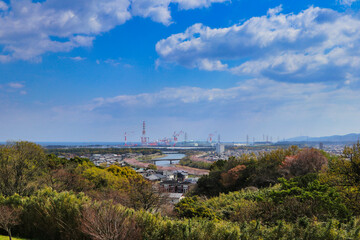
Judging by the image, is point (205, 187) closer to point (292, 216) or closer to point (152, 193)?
point (152, 193)

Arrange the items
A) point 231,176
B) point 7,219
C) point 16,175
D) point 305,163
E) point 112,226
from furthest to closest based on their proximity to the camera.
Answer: point 231,176 → point 305,163 → point 16,175 → point 7,219 → point 112,226

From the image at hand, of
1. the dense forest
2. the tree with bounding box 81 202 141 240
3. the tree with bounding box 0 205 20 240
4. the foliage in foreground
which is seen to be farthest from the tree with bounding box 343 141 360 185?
the tree with bounding box 0 205 20 240

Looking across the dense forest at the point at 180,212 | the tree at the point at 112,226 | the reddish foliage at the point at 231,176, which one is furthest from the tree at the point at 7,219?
the reddish foliage at the point at 231,176

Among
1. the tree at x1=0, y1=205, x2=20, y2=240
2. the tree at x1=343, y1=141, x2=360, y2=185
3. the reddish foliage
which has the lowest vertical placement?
the reddish foliage

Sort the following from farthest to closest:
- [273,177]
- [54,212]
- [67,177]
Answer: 1. [273,177]
2. [67,177]
3. [54,212]

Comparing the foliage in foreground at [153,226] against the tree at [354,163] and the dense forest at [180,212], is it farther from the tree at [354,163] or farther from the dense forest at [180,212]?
the tree at [354,163]

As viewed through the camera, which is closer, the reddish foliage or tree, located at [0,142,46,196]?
Result: tree, located at [0,142,46,196]

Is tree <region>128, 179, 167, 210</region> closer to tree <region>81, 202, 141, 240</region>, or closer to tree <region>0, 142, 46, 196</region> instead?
tree <region>0, 142, 46, 196</region>

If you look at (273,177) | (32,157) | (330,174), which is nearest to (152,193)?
(330,174)

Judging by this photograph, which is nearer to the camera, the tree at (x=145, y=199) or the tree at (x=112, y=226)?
the tree at (x=112, y=226)

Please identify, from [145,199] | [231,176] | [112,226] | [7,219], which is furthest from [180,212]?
[231,176]

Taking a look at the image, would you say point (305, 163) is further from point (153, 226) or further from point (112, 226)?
point (112, 226)
